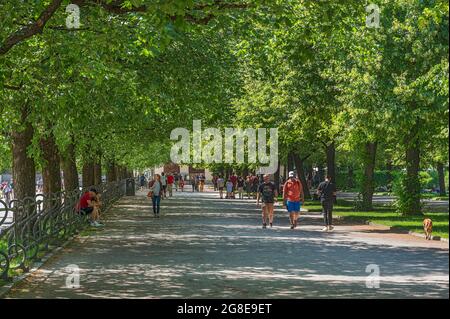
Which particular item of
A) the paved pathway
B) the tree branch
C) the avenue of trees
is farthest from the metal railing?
the tree branch

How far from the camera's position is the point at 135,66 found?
22234 millimetres

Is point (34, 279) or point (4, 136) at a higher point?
point (4, 136)

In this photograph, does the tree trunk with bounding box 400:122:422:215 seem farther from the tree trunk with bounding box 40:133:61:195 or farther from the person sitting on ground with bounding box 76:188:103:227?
the tree trunk with bounding box 40:133:61:195

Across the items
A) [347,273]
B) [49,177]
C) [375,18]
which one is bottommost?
[347,273]

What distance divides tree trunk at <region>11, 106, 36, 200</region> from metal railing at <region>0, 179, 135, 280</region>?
3.06 ft

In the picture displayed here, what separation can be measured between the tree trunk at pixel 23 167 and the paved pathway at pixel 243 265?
2.12m

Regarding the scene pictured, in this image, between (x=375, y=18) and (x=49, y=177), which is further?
(x=49, y=177)

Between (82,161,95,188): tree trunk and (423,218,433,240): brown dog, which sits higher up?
(82,161,95,188): tree trunk

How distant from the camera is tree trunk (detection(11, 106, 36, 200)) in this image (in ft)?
72.1
